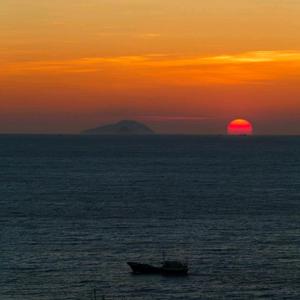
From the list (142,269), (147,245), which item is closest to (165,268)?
(142,269)

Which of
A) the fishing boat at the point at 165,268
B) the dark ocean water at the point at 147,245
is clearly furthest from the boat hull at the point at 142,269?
the dark ocean water at the point at 147,245

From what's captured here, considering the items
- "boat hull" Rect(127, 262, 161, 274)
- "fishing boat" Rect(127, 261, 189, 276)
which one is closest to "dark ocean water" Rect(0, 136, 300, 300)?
"fishing boat" Rect(127, 261, 189, 276)

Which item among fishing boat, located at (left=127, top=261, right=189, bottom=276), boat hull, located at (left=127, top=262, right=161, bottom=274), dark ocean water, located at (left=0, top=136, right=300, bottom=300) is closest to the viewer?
dark ocean water, located at (left=0, top=136, right=300, bottom=300)

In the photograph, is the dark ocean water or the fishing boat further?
the fishing boat

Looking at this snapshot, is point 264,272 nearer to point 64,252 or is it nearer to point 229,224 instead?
point 64,252

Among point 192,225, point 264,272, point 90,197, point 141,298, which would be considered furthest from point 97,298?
point 90,197

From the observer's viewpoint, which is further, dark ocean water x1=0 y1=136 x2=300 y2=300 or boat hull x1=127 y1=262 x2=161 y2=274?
boat hull x1=127 y1=262 x2=161 y2=274

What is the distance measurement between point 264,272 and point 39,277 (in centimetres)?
2486

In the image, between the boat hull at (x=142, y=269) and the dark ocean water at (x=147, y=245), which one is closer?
the dark ocean water at (x=147, y=245)

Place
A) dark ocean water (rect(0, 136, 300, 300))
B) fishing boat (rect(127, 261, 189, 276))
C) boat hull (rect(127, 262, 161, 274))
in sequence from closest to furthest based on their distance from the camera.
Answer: dark ocean water (rect(0, 136, 300, 300)) < fishing boat (rect(127, 261, 189, 276)) < boat hull (rect(127, 262, 161, 274))

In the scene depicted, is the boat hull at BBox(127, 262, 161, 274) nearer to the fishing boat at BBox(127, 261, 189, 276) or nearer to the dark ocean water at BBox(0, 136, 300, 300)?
the fishing boat at BBox(127, 261, 189, 276)

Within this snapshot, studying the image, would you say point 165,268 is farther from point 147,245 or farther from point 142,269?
point 147,245

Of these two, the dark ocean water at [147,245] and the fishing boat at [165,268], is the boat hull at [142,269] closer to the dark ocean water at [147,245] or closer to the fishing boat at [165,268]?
the fishing boat at [165,268]

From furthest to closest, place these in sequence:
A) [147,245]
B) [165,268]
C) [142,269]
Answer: [147,245] < [165,268] < [142,269]
